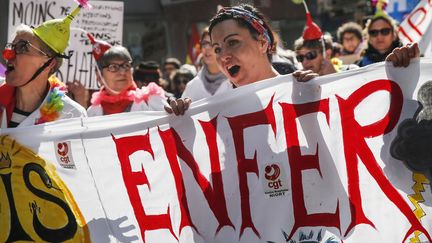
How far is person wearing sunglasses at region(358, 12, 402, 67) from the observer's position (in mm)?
5602

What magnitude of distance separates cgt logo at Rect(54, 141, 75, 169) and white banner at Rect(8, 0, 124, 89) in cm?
185

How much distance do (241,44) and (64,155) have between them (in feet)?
2.96

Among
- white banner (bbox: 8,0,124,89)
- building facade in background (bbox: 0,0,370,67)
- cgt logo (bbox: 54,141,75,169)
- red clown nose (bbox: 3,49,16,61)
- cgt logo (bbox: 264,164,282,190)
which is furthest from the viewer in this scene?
building facade in background (bbox: 0,0,370,67)

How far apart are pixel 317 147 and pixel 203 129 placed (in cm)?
49

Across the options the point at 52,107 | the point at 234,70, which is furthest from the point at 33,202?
the point at 234,70

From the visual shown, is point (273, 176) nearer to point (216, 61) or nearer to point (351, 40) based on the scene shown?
point (216, 61)

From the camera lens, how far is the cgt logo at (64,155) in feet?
11.6

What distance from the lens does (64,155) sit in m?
3.54

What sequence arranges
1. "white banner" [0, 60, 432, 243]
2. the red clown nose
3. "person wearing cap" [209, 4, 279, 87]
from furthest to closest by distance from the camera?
the red clown nose, "person wearing cap" [209, 4, 279, 87], "white banner" [0, 60, 432, 243]

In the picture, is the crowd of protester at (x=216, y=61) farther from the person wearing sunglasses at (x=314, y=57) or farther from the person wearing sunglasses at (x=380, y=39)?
the person wearing sunglasses at (x=380, y=39)

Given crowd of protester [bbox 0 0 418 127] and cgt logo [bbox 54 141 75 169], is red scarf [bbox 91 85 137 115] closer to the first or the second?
crowd of protester [bbox 0 0 418 127]

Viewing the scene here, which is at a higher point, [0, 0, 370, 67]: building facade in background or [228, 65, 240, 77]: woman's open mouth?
[0, 0, 370, 67]: building facade in background

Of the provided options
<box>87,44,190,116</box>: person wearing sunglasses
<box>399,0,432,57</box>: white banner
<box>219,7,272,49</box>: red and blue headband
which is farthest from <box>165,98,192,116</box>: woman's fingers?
<box>399,0,432,57</box>: white banner

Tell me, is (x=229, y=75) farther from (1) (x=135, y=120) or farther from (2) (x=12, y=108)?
(2) (x=12, y=108)
